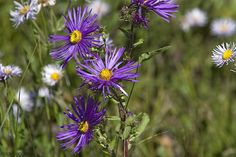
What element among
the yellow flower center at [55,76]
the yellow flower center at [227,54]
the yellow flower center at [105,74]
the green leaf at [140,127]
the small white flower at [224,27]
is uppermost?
the small white flower at [224,27]

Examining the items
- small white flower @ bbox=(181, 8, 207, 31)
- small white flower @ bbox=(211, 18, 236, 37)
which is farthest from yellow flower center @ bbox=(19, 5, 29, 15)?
small white flower @ bbox=(211, 18, 236, 37)

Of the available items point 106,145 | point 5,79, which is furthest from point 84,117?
point 5,79

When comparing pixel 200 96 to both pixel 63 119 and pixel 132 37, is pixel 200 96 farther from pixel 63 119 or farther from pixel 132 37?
pixel 132 37

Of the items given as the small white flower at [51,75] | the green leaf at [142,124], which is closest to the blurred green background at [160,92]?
the small white flower at [51,75]

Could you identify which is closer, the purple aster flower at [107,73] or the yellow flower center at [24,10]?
the purple aster flower at [107,73]

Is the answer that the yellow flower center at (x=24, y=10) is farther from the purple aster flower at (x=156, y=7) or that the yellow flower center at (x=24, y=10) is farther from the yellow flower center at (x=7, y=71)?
the purple aster flower at (x=156, y=7)

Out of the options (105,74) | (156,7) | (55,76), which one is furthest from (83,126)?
(55,76)
